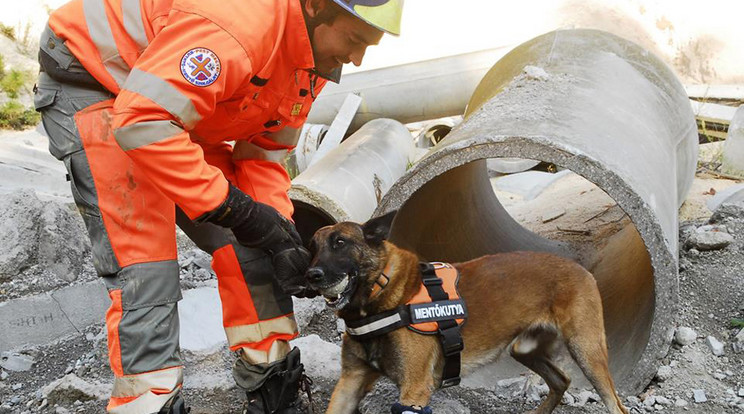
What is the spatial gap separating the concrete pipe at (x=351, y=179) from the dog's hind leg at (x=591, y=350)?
6.03 feet

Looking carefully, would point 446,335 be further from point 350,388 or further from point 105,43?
point 105,43

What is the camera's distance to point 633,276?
4.60 meters

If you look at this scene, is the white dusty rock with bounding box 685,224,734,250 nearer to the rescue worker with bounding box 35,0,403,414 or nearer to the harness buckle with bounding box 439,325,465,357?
the harness buckle with bounding box 439,325,465,357

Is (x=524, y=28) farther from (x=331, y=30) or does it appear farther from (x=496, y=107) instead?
(x=331, y=30)

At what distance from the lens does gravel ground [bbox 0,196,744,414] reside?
3562 millimetres

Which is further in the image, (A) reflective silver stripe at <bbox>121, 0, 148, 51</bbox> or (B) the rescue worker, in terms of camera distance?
(A) reflective silver stripe at <bbox>121, 0, 148, 51</bbox>

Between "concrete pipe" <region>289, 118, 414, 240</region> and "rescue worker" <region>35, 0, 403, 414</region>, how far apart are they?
1.86 metres

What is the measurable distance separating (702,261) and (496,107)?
6.65 feet

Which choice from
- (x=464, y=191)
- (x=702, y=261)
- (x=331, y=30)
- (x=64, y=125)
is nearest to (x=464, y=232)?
(x=464, y=191)

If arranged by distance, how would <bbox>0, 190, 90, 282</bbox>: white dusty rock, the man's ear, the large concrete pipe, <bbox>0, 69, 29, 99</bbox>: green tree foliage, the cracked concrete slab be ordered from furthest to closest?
<bbox>0, 69, 29, 99</bbox>: green tree foliage < the large concrete pipe < <bbox>0, 190, 90, 282</bbox>: white dusty rock < the cracked concrete slab < the man's ear

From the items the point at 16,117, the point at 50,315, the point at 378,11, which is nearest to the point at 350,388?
the point at 378,11

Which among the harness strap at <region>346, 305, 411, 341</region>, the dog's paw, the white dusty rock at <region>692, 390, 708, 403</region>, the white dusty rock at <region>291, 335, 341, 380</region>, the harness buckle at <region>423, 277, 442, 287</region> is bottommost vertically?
the white dusty rock at <region>291, 335, 341, 380</region>

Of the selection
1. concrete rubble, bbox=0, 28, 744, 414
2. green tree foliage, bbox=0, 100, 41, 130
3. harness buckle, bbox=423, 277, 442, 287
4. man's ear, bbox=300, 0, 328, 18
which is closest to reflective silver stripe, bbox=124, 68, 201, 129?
man's ear, bbox=300, 0, 328, 18

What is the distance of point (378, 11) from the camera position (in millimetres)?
2568
